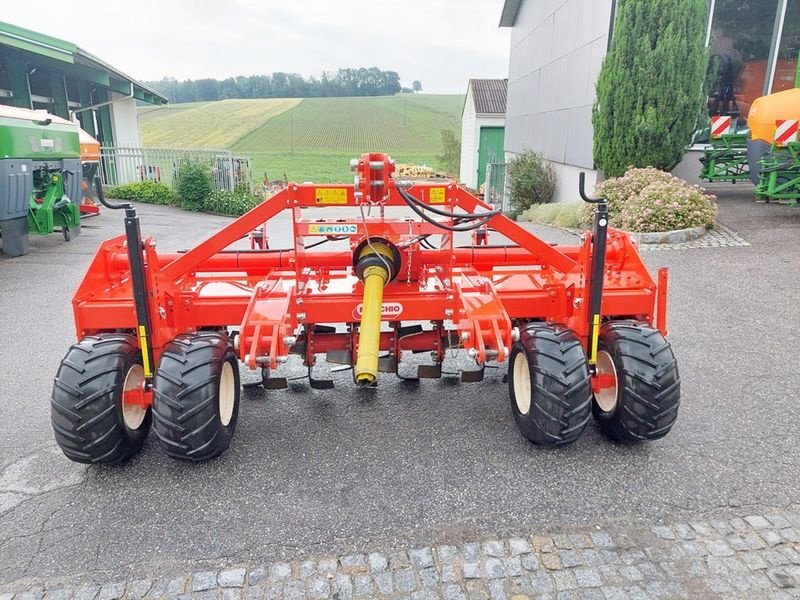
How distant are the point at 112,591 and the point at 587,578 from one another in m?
1.92

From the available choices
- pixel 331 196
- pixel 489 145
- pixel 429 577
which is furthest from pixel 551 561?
pixel 489 145

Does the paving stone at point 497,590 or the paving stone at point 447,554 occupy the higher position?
the paving stone at point 447,554

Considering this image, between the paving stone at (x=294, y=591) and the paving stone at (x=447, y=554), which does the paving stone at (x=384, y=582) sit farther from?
the paving stone at (x=447, y=554)

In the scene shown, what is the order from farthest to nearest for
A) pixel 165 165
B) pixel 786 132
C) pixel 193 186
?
pixel 165 165
pixel 193 186
pixel 786 132

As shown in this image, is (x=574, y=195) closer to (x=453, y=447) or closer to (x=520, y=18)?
(x=520, y=18)

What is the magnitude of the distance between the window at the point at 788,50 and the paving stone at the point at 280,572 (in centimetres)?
1415

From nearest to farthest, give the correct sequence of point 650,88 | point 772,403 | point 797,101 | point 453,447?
1. point 453,447
2. point 772,403
3. point 797,101
4. point 650,88

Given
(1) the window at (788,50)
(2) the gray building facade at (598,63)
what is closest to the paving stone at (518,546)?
(2) the gray building facade at (598,63)

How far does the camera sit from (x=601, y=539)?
2760 millimetres

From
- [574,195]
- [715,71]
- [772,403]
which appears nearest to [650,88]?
[715,71]

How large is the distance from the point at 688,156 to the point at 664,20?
3.10 metres

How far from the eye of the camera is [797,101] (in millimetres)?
10305

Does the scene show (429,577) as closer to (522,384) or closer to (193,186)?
(522,384)

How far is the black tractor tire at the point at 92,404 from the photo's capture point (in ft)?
10.1
